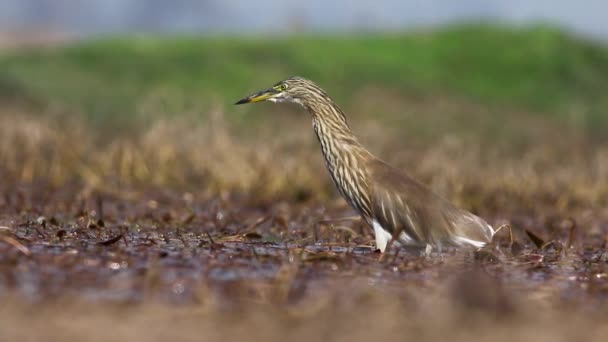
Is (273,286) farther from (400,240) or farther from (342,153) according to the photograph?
(342,153)

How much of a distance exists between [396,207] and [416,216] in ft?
0.41

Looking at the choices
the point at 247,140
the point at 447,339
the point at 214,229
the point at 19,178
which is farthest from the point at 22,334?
the point at 247,140

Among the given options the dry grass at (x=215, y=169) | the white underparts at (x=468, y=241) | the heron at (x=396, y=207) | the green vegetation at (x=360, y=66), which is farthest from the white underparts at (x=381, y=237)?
the green vegetation at (x=360, y=66)

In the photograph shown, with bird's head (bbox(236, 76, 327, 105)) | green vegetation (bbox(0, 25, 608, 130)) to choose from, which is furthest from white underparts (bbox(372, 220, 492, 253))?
green vegetation (bbox(0, 25, 608, 130))

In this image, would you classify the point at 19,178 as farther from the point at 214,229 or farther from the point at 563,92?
the point at 563,92

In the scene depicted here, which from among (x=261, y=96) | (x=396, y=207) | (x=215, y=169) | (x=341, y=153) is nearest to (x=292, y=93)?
(x=261, y=96)

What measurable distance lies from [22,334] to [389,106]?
1943 cm

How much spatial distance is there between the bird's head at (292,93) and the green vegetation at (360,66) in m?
14.1

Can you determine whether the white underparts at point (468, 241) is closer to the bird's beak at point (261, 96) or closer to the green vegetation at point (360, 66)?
Answer: the bird's beak at point (261, 96)

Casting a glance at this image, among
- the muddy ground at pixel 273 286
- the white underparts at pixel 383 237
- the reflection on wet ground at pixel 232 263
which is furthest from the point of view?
the white underparts at pixel 383 237

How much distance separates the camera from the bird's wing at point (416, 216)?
Result: 5.65 meters

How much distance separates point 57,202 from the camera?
26.7 feet

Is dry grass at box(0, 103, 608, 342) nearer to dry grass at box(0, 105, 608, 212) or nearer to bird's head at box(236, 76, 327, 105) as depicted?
dry grass at box(0, 105, 608, 212)

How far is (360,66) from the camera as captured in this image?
87.5 ft
